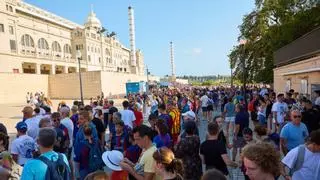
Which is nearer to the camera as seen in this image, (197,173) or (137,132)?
(137,132)

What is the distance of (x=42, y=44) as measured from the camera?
73.8 m

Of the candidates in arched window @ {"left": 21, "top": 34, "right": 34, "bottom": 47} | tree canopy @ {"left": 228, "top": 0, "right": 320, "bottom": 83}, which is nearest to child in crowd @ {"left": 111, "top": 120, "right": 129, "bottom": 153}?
tree canopy @ {"left": 228, "top": 0, "right": 320, "bottom": 83}

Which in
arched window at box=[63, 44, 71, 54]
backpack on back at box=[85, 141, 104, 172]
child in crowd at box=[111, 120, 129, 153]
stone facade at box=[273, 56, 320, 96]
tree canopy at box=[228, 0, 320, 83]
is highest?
arched window at box=[63, 44, 71, 54]

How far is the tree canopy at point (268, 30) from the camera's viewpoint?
33.3m

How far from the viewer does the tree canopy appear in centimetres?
3328

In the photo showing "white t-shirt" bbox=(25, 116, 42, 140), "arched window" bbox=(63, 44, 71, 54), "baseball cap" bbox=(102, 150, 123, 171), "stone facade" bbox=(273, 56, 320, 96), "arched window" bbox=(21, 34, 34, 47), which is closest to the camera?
"baseball cap" bbox=(102, 150, 123, 171)

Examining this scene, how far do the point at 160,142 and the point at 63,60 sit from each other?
70.7 m

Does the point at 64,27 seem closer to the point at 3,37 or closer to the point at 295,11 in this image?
the point at 3,37

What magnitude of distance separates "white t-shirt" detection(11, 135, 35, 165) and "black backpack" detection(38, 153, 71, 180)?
85.7 inches

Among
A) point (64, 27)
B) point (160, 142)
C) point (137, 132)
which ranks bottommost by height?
point (160, 142)

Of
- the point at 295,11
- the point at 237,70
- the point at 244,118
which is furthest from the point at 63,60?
the point at 244,118

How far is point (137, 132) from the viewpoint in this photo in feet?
15.2

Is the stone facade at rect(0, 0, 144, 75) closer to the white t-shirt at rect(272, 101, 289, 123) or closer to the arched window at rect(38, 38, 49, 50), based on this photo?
the arched window at rect(38, 38, 49, 50)

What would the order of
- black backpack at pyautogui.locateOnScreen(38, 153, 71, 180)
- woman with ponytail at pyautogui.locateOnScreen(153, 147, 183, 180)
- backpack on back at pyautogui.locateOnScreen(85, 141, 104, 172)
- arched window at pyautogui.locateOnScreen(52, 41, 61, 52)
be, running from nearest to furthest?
1. woman with ponytail at pyautogui.locateOnScreen(153, 147, 183, 180)
2. black backpack at pyautogui.locateOnScreen(38, 153, 71, 180)
3. backpack on back at pyautogui.locateOnScreen(85, 141, 104, 172)
4. arched window at pyautogui.locateOnScreen(52, 41, 61, 52)
